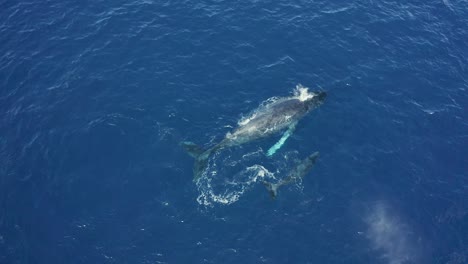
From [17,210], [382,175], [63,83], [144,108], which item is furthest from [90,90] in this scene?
[382,175]

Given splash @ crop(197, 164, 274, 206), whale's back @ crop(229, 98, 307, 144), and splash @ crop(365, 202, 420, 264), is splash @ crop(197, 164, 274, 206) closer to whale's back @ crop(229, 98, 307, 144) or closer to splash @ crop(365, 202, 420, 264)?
whale's back @ crop(229, 98, 307, 144)

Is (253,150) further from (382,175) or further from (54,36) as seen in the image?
(54,36)

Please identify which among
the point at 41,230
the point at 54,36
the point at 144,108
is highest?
the point at 54,36

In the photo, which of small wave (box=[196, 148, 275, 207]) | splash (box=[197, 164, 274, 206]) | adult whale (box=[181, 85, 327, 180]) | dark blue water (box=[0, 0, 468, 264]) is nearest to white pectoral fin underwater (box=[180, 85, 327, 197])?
adult whale (box=[181, 85, 327, 180])

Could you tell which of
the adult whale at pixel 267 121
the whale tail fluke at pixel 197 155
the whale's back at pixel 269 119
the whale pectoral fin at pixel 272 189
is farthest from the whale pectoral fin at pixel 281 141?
the whale tail fluke at pixel 197 155

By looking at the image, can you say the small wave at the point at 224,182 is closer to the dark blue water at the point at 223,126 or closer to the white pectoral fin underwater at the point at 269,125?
the dark blue water at the point at 223,126

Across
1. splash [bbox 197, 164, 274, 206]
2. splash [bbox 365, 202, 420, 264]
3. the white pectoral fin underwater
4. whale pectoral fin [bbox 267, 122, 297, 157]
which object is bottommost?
splash [bbox 365, 202, 420, 264]

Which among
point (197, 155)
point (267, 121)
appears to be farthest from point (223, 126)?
point (197, 155)
